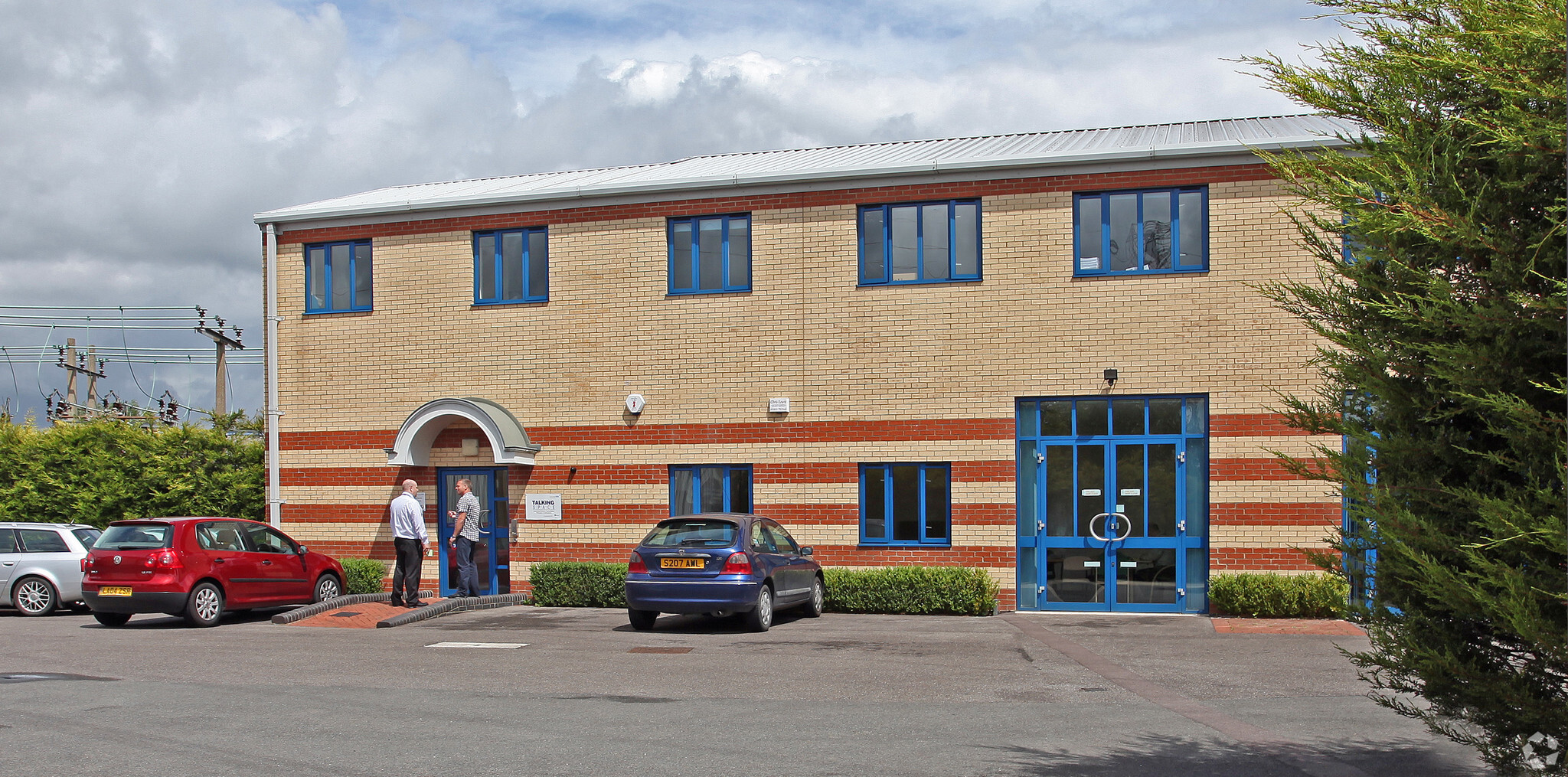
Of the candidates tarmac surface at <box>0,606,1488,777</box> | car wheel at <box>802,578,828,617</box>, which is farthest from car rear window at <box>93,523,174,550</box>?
car wheel at <box>802,578,828,617</box>

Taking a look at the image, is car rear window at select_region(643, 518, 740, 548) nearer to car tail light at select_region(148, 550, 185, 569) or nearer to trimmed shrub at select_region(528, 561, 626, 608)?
trimmed shrub at select_region(528, 561, 626, 608)

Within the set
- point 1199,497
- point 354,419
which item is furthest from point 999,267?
point 354,419

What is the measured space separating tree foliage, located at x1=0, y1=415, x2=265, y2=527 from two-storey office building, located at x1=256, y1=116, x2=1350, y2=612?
81.2 inches

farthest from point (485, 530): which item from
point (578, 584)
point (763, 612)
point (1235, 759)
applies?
point (1235, 759)

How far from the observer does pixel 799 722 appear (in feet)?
27.2

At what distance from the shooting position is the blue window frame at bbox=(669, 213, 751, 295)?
1747cm

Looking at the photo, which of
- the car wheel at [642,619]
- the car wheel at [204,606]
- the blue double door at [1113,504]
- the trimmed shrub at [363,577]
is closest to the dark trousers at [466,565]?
A: the trimmed shrub at [363,577]

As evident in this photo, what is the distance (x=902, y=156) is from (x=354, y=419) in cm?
920

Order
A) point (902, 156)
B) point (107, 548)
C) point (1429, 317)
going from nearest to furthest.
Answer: point (1429, 317)
point (107, 548)
point (902, 156)

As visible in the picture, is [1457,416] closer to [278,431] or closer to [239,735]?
[239,735]

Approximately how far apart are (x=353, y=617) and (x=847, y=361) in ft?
23.5

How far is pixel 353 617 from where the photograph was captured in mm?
15344

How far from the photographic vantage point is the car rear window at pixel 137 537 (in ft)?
48.7

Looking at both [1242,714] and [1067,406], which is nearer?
[1242,714]
